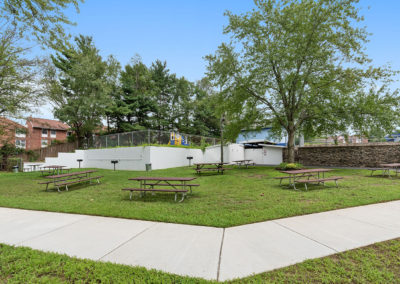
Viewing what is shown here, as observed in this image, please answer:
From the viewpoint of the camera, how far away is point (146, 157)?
53.0 ft

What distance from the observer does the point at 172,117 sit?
114ft

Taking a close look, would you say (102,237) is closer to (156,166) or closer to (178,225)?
(178,225)

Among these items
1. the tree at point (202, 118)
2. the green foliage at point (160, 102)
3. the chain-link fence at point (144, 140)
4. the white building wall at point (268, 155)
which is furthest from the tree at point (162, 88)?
the white building wall at point (268, 155)

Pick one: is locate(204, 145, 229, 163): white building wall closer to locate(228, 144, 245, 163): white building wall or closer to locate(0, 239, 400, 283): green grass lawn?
locate(228, 144, 245, 163): white building wall

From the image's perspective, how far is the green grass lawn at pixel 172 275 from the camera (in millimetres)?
2152

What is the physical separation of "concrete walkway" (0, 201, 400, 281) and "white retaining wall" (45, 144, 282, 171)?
11.9 m

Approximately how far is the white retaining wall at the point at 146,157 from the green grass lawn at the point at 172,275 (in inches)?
534

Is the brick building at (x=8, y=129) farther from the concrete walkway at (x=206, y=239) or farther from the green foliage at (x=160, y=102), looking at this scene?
the concrete walkway at (x=206, y=239)

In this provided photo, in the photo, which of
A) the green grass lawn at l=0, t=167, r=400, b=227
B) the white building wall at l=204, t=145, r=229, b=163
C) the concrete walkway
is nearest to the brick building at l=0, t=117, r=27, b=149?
the green grass lawn at l=0, t=167, r=400, b=227

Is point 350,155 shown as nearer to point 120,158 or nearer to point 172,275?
point 172,275

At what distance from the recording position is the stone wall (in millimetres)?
16098

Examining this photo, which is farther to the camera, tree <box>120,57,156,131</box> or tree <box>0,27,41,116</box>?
tree <box>120,57,156,131</box>

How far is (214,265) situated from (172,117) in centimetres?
3315

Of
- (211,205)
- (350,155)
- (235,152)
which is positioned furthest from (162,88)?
(211,205)
